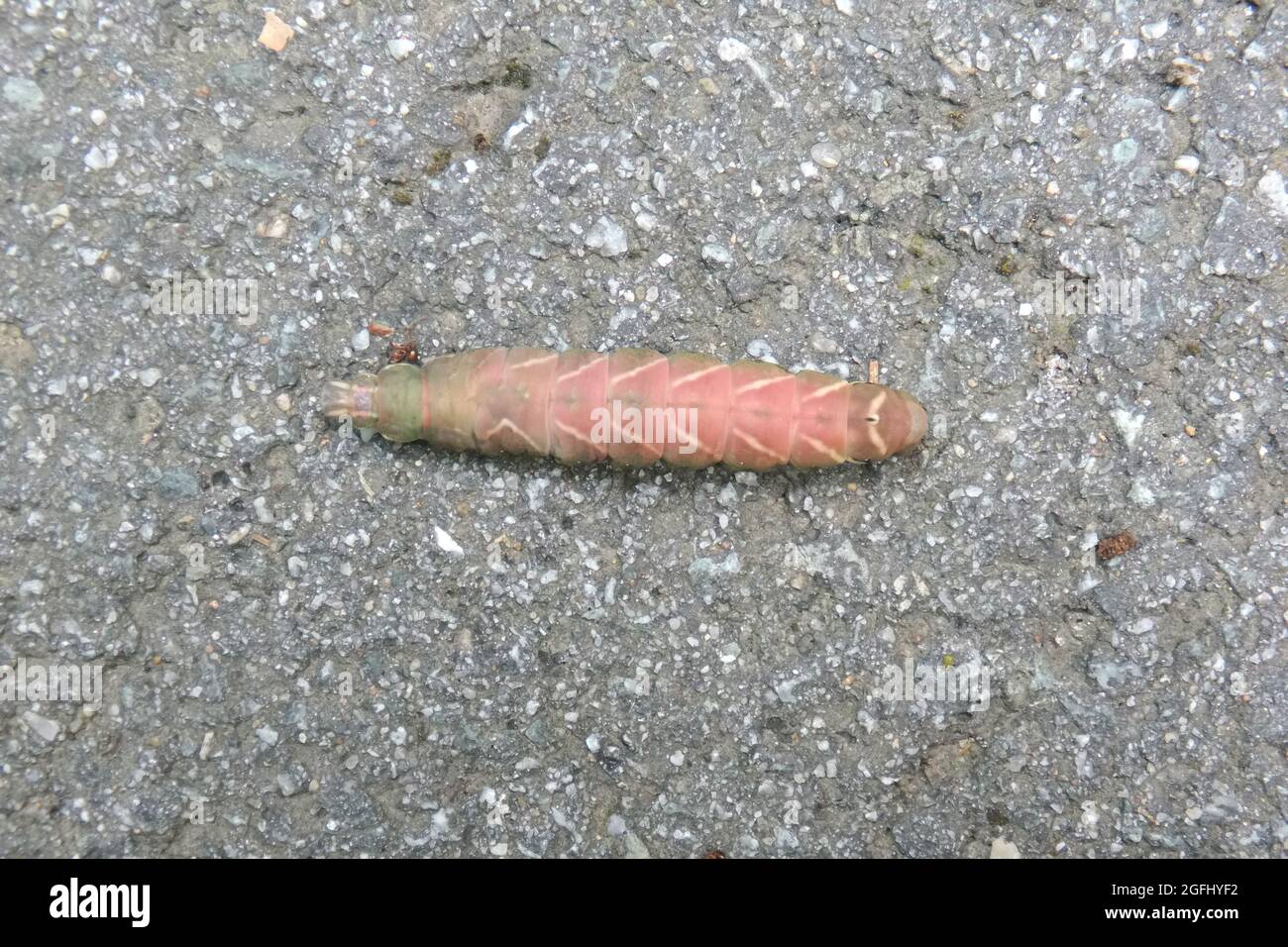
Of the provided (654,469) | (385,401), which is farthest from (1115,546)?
(385,401)

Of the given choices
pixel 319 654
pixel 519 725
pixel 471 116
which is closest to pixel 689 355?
pixel 471 116

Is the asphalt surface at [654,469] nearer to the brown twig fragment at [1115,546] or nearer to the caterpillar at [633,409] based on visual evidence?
the brown twig fragment at [1115,546]

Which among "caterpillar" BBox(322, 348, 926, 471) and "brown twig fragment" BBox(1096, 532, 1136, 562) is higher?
"caterpillar" BBox(322, 348, 926, 471)

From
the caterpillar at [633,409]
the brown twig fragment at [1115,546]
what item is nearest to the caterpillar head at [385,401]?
the caterpillar at [633,409]

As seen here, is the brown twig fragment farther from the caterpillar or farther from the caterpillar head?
the caterpillar head

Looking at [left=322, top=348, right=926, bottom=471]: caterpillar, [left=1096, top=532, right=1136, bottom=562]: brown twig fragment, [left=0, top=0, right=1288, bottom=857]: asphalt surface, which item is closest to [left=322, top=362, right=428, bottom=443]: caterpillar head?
[left=322, top=348, right=926, bottom=471]: caterpillar

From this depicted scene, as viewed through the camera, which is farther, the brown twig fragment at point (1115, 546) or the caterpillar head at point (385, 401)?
the brown twig fragment at point (1115, 546)
